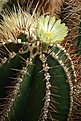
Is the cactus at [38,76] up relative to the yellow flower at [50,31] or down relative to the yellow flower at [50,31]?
down

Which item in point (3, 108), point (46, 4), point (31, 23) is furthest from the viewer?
point (46, 4)

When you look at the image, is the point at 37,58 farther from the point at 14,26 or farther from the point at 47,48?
the point at 14,26

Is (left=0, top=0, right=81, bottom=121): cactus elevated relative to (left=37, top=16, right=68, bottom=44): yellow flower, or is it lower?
lower

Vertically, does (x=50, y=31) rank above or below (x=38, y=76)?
above

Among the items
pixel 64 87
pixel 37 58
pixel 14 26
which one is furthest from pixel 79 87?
pixel 14 26
